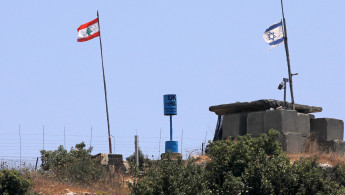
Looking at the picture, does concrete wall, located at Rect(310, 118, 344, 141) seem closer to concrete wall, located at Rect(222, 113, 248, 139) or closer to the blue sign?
concrete wall, located at Rect(222, 113, 248, 139)

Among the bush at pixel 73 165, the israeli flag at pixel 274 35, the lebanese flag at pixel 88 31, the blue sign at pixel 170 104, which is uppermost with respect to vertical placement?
Answer: the lebanese flag at pixel 88 31

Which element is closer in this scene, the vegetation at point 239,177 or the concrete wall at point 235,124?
the vegetation at point 239,177

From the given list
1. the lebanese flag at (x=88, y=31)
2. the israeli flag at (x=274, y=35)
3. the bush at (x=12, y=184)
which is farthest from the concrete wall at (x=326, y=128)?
the lebanese flag at (x=88, y=31)

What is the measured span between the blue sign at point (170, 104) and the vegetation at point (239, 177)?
11.2 m

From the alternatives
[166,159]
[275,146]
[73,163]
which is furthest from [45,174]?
[275,146]

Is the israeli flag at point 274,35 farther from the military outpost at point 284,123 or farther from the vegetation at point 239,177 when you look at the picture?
the vegetation at point 239,177

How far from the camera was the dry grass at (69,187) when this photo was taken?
87.7ft

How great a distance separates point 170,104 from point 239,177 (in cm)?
1298

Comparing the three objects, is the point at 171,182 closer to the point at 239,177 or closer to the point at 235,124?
the point at 239,177

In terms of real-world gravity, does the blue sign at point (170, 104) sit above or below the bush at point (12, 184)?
above

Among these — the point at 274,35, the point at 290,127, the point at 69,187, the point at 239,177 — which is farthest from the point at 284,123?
the point at 69,187

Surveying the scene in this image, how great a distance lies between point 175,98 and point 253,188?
13.0 metres

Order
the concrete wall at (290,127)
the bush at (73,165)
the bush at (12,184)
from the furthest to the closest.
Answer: the bush at (73,165), the concrete wall at (290,127), the bush at (12,184)

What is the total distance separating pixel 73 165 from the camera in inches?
1162
